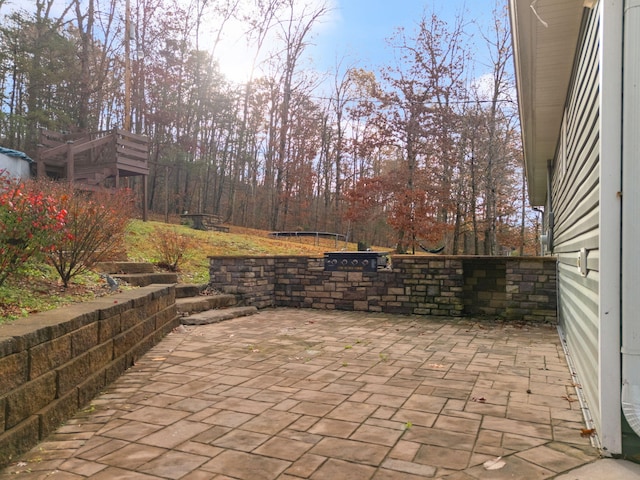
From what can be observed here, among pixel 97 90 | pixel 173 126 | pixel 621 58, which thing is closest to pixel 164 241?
pixel 621 58

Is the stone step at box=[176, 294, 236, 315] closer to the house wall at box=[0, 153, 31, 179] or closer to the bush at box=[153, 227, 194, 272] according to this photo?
the bush at box=[153, 227, 194, 272]

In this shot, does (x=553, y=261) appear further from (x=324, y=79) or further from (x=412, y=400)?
(x=324, y=79)

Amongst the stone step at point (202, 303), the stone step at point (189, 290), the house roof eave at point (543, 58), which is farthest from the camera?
the stone step at point (189, 290)

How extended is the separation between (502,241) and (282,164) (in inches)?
448

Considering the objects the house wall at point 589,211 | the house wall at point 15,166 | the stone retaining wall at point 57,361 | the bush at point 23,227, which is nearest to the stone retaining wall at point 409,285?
the house wall at point 589,211

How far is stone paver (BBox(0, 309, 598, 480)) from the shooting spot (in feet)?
6.76

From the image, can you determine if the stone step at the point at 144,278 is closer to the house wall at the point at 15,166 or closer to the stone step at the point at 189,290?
the stone step at the point at 189,290

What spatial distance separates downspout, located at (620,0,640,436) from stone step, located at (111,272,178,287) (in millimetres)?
5514

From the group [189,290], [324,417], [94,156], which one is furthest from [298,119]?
[324,417]

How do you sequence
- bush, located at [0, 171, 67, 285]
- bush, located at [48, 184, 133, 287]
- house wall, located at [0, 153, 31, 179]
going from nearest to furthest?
1. bush, located at [0, 171, 67, 285]
2. bush, located at [48, 184, 133, 287]
3. house wall, located at [0, 153, 31, 179]

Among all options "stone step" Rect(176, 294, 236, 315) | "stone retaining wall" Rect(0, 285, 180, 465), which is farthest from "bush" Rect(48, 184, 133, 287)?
"stone step" Rect(176, 294, 236, 315)

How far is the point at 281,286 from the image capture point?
8.42m

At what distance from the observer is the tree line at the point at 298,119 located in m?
14.4

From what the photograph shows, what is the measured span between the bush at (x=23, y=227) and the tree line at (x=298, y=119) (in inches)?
434
